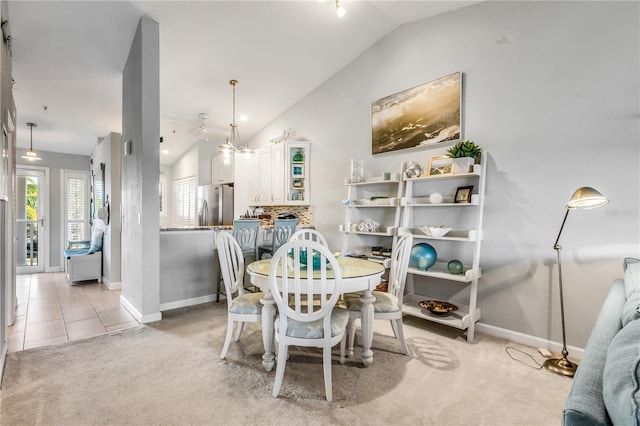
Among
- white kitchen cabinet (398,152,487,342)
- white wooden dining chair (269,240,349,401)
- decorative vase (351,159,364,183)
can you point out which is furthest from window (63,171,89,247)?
white kitchen cabinet (398,152,487,342)

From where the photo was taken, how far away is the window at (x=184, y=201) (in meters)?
6.81

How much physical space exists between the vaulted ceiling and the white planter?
5.35ft

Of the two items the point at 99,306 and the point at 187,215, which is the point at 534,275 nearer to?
the point at 99,306

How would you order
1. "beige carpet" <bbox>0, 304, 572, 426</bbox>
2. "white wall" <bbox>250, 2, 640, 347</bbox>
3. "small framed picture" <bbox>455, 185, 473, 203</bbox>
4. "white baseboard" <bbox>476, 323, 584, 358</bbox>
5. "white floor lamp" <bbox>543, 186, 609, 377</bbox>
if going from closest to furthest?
"beige carpet" <bbox>0, 304, 572, 426</bbox> < "white floor lamp" <bbox>543, 186, 609, 377</bbox> < "white wall" <bbox>250, 2, 640, 347</bbox> < "white baseboard" <bbox>476, 323, 584, 358</bbox> < "small framed picture" <bbox>455, 185, 473, 203</bbox>

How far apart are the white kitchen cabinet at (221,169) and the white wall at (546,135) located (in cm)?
373

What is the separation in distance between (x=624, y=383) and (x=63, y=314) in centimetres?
462

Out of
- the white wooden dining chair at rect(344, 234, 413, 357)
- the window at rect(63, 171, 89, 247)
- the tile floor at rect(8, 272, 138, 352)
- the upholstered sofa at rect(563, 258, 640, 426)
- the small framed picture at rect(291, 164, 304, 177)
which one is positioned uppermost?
the small framed picture at rect(291, 164, 304, 177)

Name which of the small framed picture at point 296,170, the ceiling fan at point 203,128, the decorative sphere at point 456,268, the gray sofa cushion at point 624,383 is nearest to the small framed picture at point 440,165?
the decorative sphere at point 456,268

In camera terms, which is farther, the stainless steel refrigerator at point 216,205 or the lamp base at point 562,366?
the stainless steel refrigerator at point 216,205

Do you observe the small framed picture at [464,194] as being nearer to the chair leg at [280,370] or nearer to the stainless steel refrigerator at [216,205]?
the chair leg at [280,370]

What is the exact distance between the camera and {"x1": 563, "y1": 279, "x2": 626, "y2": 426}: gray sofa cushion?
0.73 meters

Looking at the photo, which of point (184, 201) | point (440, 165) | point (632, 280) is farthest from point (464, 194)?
point (184, 201)

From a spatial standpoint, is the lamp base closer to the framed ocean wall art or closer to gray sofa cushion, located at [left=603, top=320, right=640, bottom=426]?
gray sofa cushion, located at [left=603, top=320, right=640, bottom=426]

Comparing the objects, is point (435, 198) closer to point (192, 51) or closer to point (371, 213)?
point (371, 213)
